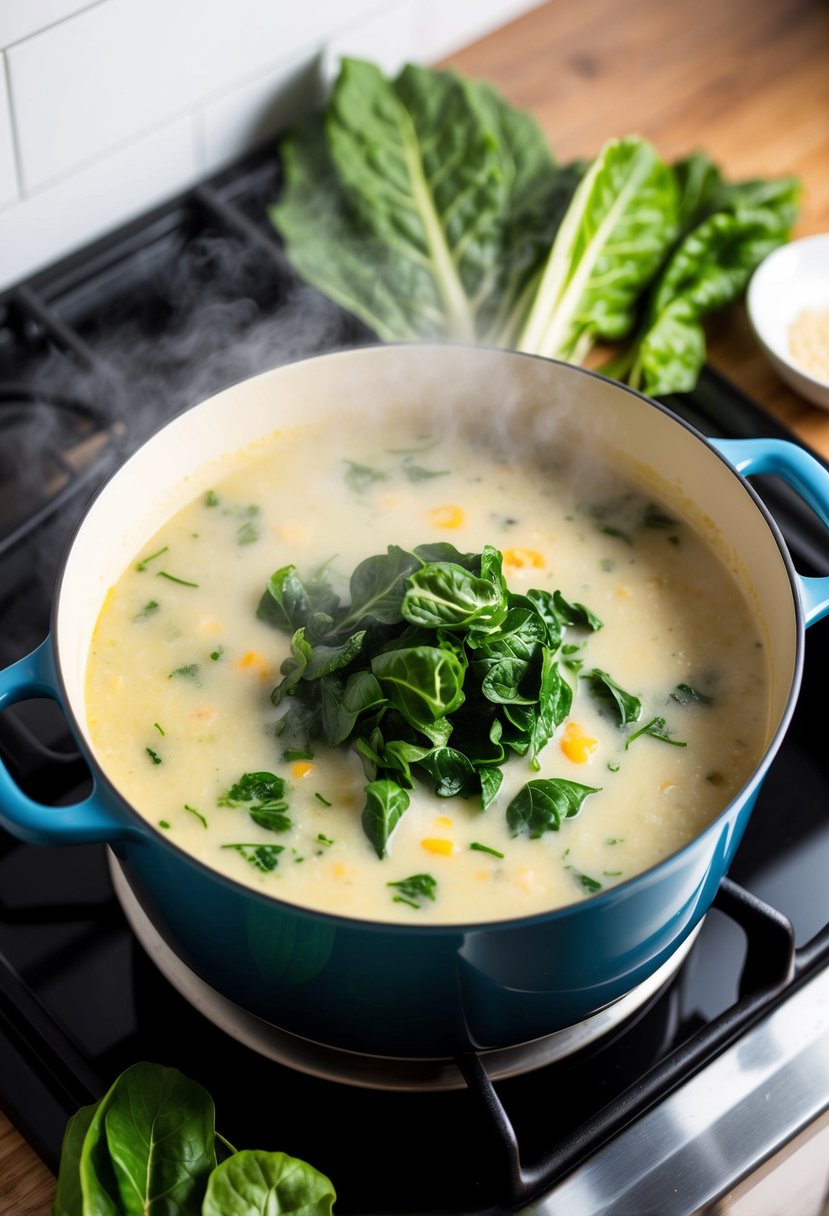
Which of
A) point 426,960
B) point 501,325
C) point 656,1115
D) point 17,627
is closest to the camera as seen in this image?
point 426,960

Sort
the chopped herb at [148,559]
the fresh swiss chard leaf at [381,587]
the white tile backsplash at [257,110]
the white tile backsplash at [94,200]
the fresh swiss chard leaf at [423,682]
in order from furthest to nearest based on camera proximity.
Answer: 1. the white tile backsplash at [257,110]
2. the white tile backsplash at [94,200]
3. the chopped herb at [148,559]
4. the fresh swiss chard leaf at [381,587]
5. the fresh swiss chard leaf at [423,682]

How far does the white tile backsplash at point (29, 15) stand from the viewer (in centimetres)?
142

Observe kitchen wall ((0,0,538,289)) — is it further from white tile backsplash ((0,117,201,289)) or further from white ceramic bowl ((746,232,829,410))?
white ceramic bowl ((746,232,829,410))

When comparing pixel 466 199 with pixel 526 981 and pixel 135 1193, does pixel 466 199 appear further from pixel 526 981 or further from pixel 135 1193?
pixel 135 1193

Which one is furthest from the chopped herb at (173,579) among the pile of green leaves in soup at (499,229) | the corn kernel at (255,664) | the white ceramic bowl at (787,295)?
the white ceramic bowl at (787,295)

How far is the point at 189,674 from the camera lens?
1.24 m

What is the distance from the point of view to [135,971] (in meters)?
1.24

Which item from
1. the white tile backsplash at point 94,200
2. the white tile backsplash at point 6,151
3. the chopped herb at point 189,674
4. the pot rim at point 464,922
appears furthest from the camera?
the white tile backsplash at point 94,200

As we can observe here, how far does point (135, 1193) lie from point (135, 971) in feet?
0.91

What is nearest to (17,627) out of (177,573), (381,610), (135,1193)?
(177,573)

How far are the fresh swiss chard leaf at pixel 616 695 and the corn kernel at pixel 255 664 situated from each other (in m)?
0.29

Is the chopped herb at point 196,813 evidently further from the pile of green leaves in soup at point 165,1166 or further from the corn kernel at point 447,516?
the corn kernel at point 447,516

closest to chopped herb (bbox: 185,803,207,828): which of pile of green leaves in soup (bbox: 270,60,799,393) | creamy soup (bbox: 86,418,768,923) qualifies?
creamy soup (bbox: 86,418,768,923)

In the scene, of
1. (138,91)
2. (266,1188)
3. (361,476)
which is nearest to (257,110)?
(138,91)
